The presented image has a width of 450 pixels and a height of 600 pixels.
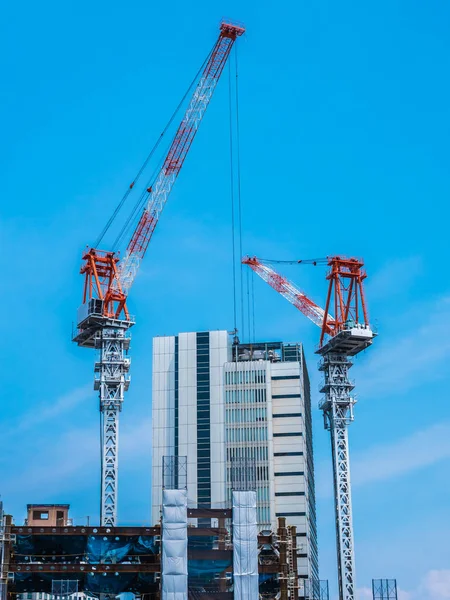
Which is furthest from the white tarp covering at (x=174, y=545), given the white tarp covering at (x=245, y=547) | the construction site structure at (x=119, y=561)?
the white tarp covering at (x=245, y=547)

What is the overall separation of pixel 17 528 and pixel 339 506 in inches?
2381

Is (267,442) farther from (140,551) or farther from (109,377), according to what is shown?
(140,551)

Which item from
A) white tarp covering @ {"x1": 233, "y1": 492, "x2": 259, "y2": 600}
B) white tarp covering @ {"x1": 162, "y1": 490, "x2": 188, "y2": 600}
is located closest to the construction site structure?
white tarp covering @ {"x1": 233, "y1": 492, "x2": 259, "y2": 600}

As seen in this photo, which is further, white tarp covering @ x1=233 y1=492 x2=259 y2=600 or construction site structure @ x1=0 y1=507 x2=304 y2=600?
construction site structure @ x1=0 y1=507 x2=304 y2=600

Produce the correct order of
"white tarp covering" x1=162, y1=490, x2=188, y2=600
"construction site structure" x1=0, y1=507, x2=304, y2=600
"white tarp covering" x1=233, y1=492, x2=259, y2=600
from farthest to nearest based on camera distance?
1. "construction site structure" x1=0, y1=507, x2=304, y2=600
2. "white tarp covering" x1=233, y1=492, x2=259, y2=600
3. "white tarp covering" x1=162, y1=490, x2=188, y2=600

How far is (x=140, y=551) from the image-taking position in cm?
10762

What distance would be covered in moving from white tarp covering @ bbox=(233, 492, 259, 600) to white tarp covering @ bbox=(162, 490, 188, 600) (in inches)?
212

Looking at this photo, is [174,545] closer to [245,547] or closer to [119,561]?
[119,561]

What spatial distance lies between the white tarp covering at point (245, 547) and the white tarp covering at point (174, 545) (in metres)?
5.37

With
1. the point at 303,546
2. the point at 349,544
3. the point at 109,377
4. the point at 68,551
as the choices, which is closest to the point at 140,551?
the point at 68,551

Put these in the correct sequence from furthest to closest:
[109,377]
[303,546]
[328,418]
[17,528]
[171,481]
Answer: [303,546] < [328,418] < [109,377] < [171,481] < [17,528]

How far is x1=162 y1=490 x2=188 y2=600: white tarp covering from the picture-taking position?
102438mm

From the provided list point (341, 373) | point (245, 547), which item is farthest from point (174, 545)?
point (341, 373)

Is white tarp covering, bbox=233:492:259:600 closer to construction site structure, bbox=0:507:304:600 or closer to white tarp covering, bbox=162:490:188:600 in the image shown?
construction site structure, bbox=0:507:304:600
